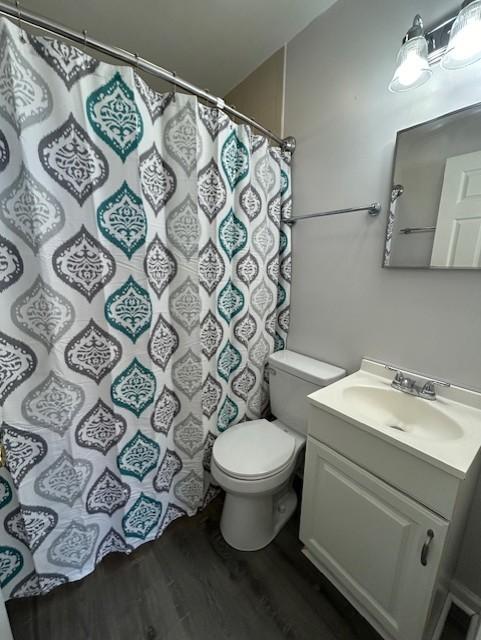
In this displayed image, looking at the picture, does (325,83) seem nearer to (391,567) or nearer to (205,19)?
(205,19)

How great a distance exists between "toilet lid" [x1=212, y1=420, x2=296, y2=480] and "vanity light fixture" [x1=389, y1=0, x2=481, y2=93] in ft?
5.11

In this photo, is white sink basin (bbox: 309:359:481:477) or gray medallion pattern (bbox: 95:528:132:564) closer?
white sink basin (bbox: 309:359:481:477)

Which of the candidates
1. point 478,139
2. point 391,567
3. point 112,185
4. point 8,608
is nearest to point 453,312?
point 478,139

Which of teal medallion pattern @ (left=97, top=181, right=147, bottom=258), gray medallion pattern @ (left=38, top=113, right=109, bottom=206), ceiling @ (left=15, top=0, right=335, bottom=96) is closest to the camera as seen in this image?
gray medallion pattern @ (left=38, top=113, right=109, bottom=206)

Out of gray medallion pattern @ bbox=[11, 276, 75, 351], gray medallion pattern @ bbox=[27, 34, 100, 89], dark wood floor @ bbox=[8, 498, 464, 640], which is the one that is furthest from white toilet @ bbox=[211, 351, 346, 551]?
gray medallion pattern @ bbox=[27, 34, 100, 89]

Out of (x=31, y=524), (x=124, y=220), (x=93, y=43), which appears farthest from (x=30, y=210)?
(x=31, y=524)

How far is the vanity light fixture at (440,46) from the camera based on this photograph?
80 cm

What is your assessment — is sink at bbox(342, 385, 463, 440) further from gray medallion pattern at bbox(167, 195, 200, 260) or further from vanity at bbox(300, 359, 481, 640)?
gray medallion pattern at bbox(167, 195, 200, 260)

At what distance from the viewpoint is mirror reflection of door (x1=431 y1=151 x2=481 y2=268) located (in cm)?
93

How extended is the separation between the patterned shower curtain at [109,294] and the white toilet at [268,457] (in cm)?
19

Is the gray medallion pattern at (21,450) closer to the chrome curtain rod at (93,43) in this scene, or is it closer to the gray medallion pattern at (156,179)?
the gray medallion pattern at (156,179)

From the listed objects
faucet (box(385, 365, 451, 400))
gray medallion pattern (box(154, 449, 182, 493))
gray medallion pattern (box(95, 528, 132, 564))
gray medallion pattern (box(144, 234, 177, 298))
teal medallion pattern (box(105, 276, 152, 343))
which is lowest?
gray medallion pattern (box(95, 528, 132, 564))

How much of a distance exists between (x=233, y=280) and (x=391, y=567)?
1.26 m

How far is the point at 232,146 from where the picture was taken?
49.6 inches
